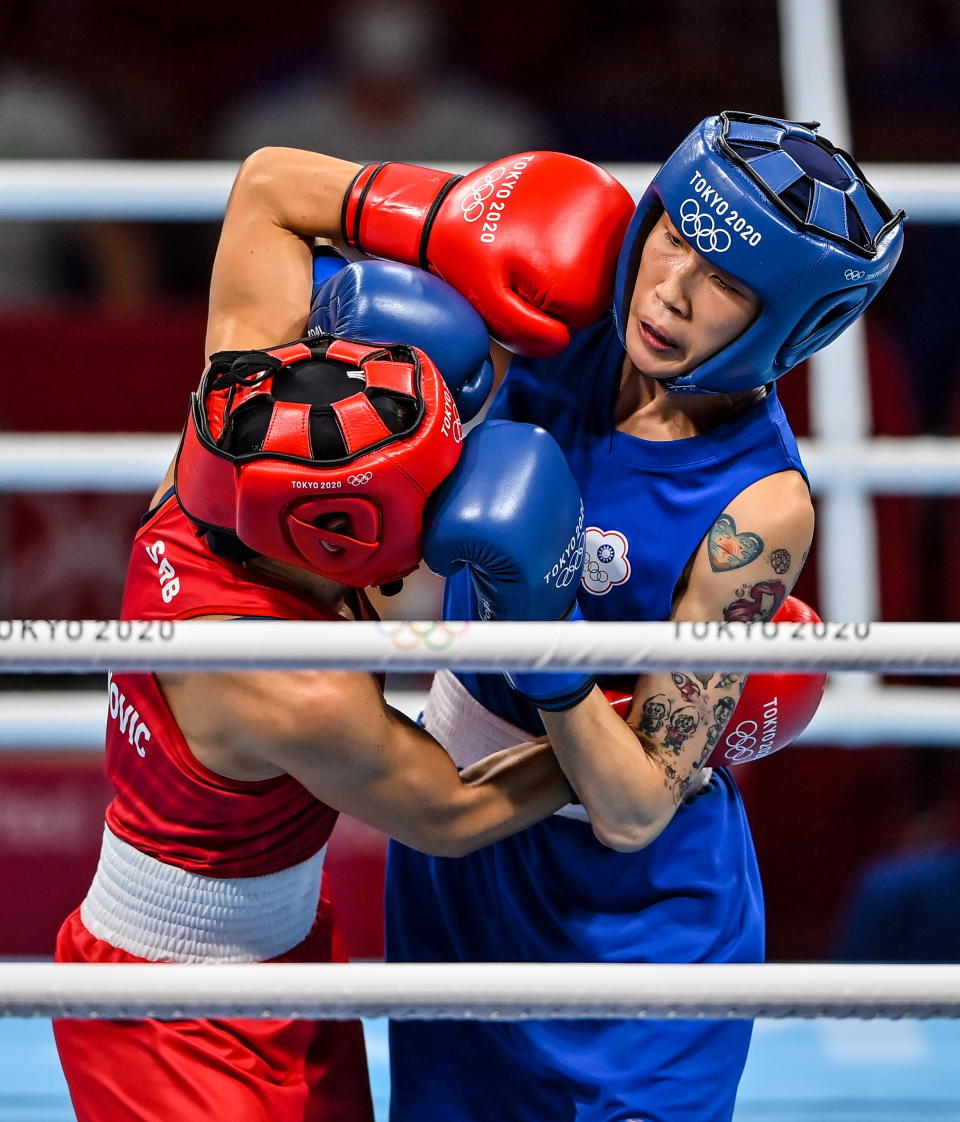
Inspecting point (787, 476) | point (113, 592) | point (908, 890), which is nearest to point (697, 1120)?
point (787, 476)

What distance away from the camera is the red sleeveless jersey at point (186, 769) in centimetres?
151

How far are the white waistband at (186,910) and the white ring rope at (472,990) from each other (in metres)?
0.26

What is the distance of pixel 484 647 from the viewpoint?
1228 millimetres

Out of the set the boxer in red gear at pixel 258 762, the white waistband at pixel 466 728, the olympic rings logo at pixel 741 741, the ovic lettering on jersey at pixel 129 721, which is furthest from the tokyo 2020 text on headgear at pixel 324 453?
the olympic rings logo at pixel 741 741

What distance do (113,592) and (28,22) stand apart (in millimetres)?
2185

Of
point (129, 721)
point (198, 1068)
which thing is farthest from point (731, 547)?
point (198, 1068)

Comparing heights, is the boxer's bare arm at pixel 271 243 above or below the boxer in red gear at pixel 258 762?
above

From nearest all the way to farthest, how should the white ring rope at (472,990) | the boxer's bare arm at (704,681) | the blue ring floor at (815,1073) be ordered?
1. the white ring rope at (472,990)
2. the boxer's bare arm at (704,681)
3. the blue ring floor at (815,1073)

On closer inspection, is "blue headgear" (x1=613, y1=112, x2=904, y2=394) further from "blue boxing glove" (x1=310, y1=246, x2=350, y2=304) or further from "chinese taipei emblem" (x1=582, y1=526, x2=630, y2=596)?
"blue boxing glove" (x1=310, y1=246, x2=350, y2=304)

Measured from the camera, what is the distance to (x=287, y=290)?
175 centimetres

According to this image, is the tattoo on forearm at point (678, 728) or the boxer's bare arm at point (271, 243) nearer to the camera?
the tattoo on forearm at point (678, 728)

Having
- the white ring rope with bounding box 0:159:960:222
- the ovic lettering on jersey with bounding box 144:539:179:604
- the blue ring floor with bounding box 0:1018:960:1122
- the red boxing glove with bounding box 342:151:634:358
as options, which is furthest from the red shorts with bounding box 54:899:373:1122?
the white ring rope with bounding box 0:159:960:222

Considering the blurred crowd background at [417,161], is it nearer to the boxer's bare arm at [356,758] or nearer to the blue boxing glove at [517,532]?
the boxer's bare arm at [356,758]

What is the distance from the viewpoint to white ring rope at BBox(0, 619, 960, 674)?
1.21 metres
